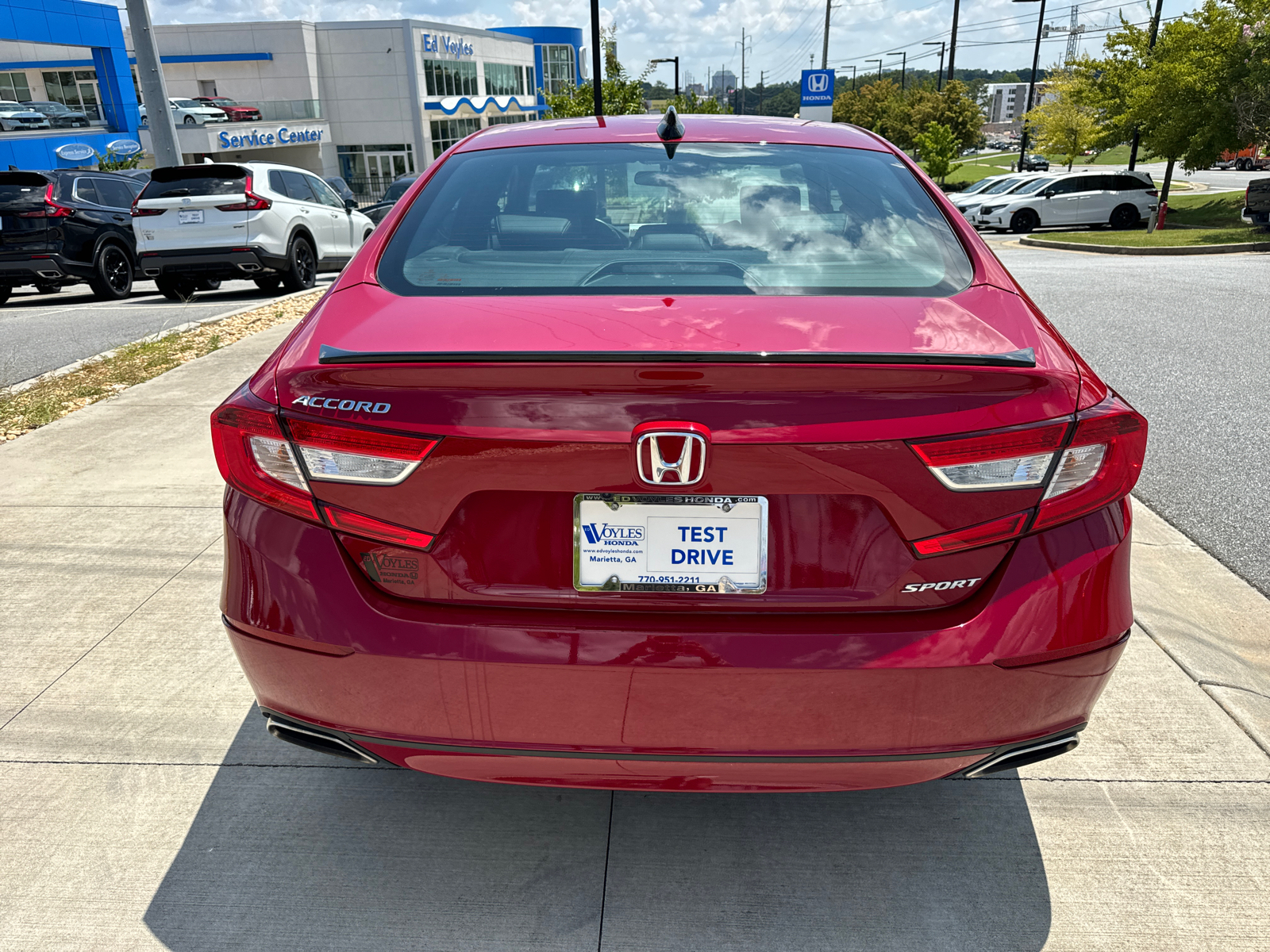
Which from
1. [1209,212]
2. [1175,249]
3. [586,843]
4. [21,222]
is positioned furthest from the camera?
[1209,212]

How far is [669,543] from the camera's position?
1.82 meters

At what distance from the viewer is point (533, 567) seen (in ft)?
6.10

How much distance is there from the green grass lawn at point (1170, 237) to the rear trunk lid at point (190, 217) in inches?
763

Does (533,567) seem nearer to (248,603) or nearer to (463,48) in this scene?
(248,603)

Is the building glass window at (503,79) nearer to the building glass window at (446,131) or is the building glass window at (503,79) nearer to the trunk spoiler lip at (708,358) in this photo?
the building glass window at (446,131)

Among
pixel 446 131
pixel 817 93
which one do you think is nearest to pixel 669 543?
pixel 817 93

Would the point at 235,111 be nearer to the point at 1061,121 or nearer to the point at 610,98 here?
the point at 610,98

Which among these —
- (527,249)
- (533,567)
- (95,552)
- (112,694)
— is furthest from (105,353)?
(533,567)

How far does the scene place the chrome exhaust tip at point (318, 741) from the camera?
6.81 feet

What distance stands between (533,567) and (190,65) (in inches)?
2779

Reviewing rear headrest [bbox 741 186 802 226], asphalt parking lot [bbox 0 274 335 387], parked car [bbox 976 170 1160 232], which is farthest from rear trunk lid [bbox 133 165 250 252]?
parked car [bbox 976 170 1160 232]

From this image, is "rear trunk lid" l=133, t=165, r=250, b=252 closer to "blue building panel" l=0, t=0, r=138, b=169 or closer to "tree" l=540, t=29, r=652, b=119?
"tree" l=540, t=29, r=652, b=119

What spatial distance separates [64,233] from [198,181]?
2.23 metres

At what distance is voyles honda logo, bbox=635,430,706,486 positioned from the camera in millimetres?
1733
